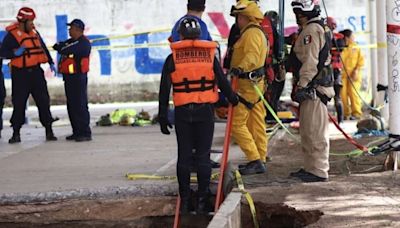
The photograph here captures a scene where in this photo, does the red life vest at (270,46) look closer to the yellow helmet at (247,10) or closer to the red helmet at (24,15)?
the yellow helmet at (247,10)

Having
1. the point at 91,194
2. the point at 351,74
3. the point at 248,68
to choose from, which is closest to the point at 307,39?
the point at 248,68

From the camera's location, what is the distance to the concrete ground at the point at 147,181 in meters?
6.64

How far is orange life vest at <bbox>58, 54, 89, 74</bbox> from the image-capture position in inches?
467

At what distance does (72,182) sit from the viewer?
27.5ft

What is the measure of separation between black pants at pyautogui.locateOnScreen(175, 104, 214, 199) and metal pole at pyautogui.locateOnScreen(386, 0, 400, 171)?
2.23 meters

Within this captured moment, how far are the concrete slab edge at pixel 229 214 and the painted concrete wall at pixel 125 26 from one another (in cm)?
1336

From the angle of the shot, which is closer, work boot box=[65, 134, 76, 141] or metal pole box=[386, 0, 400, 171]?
metal pole box=[386, 0, 400, 171]

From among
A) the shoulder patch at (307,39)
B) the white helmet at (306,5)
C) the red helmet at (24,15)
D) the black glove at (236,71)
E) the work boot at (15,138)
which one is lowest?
the work boot at (15,138)

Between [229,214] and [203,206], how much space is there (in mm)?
1262

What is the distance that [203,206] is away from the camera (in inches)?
296

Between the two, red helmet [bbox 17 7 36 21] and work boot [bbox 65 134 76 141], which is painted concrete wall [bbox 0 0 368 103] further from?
red helmet [bbox 17 7 36 21]

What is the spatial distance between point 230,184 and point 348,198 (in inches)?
53.4

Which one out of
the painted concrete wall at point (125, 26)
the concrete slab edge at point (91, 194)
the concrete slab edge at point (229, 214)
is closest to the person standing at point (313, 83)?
the concrete slab edge at point (229, 214)

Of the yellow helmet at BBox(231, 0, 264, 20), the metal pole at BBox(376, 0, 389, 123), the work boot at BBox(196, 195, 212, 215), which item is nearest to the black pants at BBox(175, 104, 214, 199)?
the work boot at BBox(196, 195, 212, 215)
